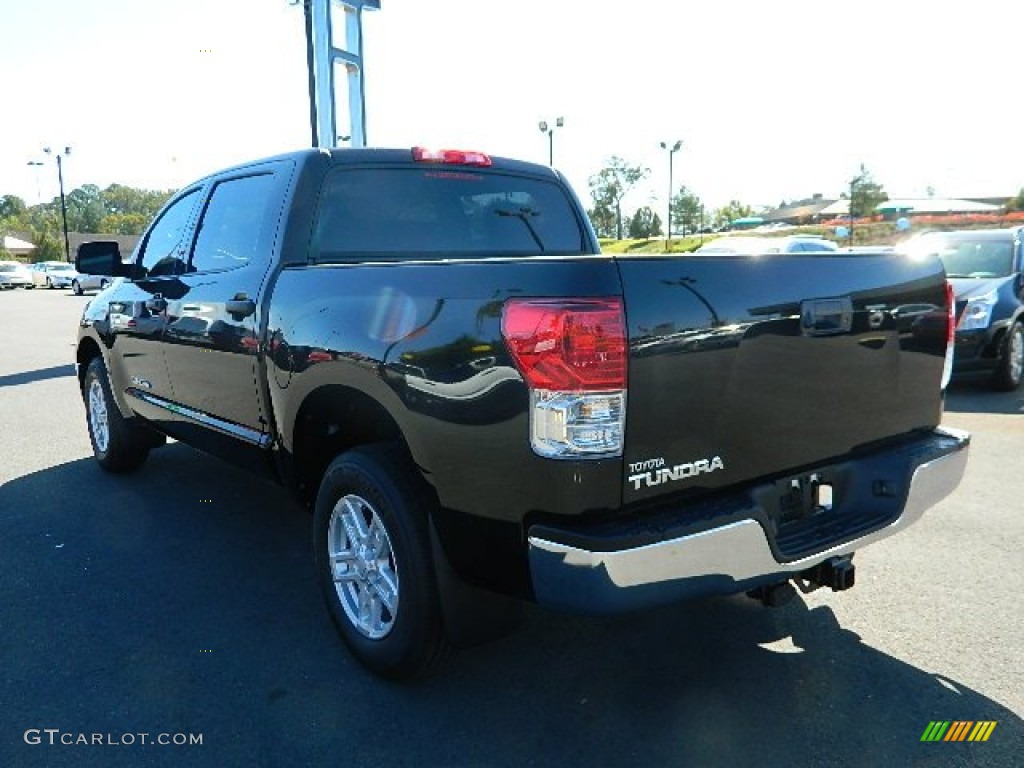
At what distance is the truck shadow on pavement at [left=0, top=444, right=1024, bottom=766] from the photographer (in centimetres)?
249

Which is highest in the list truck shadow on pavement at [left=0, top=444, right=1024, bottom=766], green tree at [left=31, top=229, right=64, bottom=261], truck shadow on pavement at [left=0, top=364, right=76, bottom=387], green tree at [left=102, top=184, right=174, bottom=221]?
green tree at [left=102, top=184, right=174, bottom=221]

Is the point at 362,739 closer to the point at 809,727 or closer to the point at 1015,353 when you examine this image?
the point at 809,727

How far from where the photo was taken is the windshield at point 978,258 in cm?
856

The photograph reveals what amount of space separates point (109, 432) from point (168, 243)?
5.03 feet

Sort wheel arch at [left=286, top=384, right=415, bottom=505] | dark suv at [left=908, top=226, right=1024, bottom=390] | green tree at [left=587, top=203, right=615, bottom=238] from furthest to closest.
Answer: green tree at [left=587, top=203, right=615, bottom=238] → dark suv at [left=908, top=226, right=1024, bottom=390] → wheel arch at [left=286, top=384, right=415, bottom=505]

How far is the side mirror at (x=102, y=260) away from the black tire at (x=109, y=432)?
0.82m

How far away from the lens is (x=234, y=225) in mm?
3984

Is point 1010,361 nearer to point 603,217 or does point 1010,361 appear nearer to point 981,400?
point 981,400

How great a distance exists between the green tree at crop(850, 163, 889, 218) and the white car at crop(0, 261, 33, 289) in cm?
6469

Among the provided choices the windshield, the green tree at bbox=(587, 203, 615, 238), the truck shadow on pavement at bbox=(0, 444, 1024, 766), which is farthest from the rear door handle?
the green tree at bbox=(587, 203, 615, 238)

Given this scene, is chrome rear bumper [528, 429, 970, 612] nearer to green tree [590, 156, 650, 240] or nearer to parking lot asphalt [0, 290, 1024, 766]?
parking lot asphalt [0, 290, 1024, 766]

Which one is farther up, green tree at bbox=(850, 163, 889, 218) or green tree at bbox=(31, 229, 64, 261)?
green tree at bbox=(850, 163, 889, 218)

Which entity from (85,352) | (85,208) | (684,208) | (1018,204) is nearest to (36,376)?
(85,352)

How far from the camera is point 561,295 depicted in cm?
213
